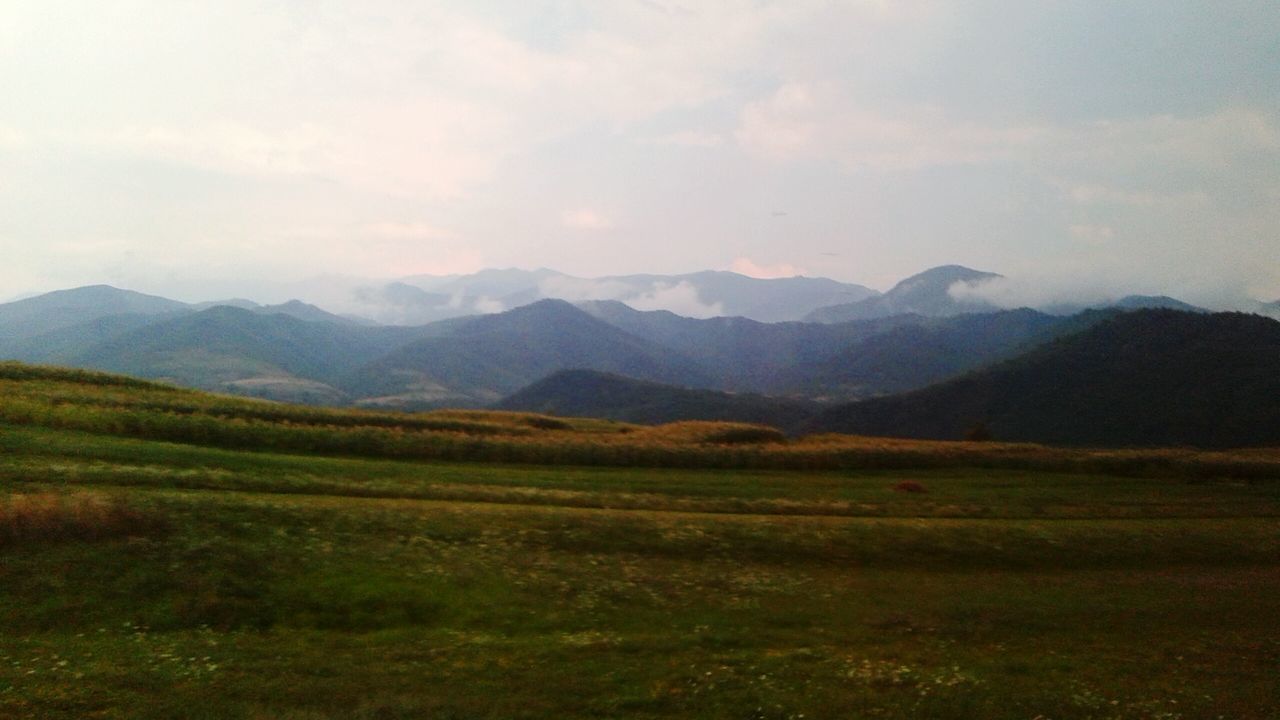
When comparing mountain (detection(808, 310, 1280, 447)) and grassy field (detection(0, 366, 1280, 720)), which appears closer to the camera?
grassy field (detection(0, 366, 1280, 720))

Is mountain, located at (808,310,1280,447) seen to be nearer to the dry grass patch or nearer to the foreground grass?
the foreground grass

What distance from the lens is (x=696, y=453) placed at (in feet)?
185

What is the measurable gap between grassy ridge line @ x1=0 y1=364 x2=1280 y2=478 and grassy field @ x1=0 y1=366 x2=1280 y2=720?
2.16 meters

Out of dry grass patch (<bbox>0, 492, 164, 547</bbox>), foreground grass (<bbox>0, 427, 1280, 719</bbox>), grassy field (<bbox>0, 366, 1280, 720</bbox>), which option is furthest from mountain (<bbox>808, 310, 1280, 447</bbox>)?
dry grass patch (<bbox>0, 492, 164, 547</bbox>)

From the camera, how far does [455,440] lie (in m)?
51.8

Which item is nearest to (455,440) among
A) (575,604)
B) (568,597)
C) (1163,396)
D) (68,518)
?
(68,518)

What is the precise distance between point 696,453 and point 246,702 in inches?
1668

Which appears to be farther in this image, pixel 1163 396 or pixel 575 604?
pixel 1163 396

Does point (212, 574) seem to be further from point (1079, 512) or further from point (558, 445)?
point (1079, 512)

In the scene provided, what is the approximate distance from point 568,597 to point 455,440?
29.6 m

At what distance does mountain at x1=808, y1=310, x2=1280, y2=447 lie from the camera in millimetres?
157125

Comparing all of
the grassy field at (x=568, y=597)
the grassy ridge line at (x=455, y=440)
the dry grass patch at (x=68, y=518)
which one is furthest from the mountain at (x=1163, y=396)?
the dry grass patch at (x=68, y=518)

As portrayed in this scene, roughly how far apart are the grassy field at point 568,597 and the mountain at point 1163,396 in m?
141

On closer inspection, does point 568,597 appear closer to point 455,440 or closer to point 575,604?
point 575,604
